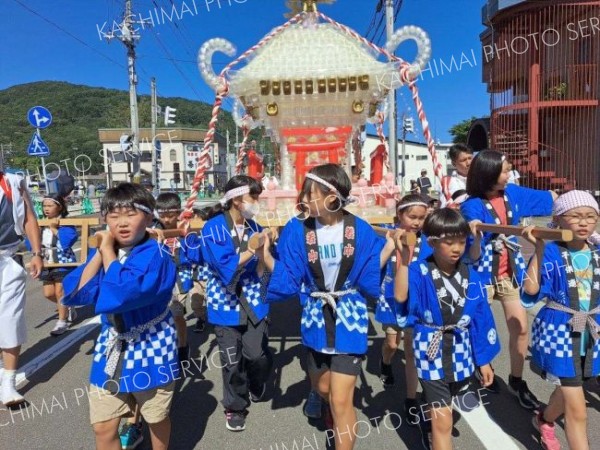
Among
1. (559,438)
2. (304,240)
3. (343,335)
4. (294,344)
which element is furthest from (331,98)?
(559,438)

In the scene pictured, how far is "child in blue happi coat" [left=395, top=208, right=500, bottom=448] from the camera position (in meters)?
2.29

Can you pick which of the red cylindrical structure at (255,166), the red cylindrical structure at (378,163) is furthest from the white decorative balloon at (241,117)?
the red cylindrical structure at (378,163)

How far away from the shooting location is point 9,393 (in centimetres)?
326

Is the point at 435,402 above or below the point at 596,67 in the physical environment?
below

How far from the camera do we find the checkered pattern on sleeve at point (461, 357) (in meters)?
2.32

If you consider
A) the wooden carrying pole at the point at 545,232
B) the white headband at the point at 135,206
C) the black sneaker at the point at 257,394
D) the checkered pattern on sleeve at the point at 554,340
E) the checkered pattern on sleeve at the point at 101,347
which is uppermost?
the white headband at the point at 135,206

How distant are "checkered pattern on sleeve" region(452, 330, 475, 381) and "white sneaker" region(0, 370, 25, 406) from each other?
3.15 meters

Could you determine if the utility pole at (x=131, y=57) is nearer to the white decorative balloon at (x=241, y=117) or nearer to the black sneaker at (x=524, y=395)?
the white decorative balloon at (x=241, y=117)

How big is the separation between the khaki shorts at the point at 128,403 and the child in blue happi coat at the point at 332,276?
0.79m

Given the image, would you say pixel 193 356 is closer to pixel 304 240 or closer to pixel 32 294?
pixel 304 240

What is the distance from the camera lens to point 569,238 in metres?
1.99

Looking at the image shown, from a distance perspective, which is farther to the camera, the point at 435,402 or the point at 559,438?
the point at 559,438

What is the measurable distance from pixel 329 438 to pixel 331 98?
394 centimetres

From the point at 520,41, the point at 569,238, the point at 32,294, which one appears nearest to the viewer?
the point at 569,238
